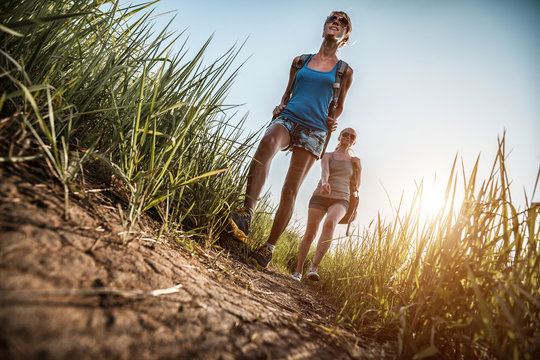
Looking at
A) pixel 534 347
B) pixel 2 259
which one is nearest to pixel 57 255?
pixel 2 259

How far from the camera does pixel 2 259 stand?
357 mm

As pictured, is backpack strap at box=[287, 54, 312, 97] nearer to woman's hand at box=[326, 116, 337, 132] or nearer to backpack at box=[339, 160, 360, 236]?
woman's hand at box=[326, 116, 337, 132]

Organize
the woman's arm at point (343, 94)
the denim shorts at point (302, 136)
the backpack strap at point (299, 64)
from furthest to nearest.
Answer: the backpack strap at point (299, 64), the woman's arm at point (343, 94), the denim shorts at point (302, 136)

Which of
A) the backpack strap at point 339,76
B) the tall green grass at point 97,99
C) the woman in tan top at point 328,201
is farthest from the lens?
the woman in tan top at point 328,201

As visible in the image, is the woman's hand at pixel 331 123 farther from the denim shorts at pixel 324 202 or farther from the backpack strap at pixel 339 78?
the denim shorts at pixel 324 202

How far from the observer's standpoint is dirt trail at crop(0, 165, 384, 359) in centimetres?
32

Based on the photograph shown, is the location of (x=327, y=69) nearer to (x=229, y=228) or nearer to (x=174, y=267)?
(x=229, y=228)

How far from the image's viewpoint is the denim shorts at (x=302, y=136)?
207 centimetres

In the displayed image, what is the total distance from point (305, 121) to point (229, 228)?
115 centimetres

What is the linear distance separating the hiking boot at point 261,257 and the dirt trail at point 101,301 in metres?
1.08

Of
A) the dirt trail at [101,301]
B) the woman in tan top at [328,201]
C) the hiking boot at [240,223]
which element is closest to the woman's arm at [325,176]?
the woman in tan top at [328,201]

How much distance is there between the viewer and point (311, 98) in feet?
7.23

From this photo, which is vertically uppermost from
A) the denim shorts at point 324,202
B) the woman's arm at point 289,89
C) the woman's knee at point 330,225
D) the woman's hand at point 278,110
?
the woman's arm at point 289,89

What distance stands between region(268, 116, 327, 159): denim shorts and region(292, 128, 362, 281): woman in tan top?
779 millimetres
